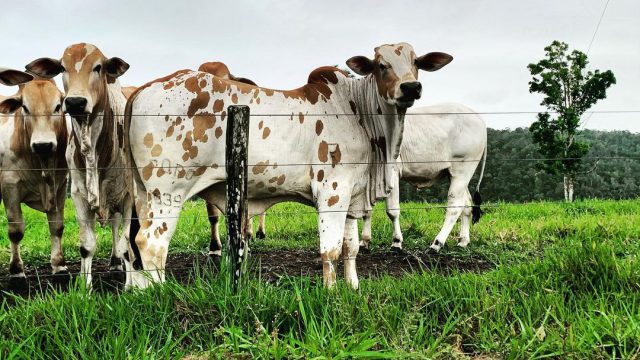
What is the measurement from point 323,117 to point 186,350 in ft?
8.63

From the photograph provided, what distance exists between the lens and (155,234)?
5141 millimetres

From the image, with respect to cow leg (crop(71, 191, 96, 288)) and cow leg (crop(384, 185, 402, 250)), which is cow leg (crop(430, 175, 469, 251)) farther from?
cow leg (crop(71, 191, 96, 288))

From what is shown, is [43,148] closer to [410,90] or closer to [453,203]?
[410,90]

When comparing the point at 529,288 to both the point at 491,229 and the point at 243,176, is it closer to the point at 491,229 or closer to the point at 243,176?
the point at 243,176

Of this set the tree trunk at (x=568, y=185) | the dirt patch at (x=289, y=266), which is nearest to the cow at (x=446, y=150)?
the dirt patch at (x=289, y=266)

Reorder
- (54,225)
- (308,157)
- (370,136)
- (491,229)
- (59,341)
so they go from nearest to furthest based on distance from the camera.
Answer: (59,341) < (308,157) < (370,136) < (54,225) < (491,229)

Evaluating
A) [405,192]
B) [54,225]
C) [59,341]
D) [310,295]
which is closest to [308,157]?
[310,295]

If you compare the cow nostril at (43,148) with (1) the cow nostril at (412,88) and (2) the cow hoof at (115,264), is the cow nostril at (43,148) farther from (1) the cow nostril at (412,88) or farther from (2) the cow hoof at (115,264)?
(1) the cow nostril at (412,88)

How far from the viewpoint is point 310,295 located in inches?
167

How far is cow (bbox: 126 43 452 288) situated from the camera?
518 centimetres

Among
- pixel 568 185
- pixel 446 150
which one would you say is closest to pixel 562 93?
pixel 568 185

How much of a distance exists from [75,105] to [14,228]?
2.93 metres

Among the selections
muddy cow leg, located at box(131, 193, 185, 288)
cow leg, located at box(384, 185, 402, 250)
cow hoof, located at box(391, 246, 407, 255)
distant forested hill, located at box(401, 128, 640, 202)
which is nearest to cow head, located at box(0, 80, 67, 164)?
muddy cow leg, located at box(131, 193, 185, 288)

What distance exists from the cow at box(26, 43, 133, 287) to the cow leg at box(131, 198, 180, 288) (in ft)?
1.52
